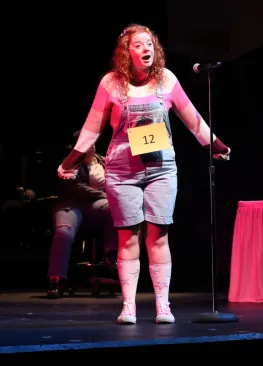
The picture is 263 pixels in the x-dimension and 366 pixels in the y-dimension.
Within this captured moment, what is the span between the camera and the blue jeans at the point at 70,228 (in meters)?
5.21

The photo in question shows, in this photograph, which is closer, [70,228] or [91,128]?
[91,128]

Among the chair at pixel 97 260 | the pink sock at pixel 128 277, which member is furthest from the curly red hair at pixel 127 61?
the chair at pixel 97 260

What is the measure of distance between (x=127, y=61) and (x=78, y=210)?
7.19 ft

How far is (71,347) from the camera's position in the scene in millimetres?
2420

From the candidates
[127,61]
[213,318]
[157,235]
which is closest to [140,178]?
[157,235]

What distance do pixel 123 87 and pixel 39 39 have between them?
4989 mm

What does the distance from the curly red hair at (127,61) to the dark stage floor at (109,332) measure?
1.09m

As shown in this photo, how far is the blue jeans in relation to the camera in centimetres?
521

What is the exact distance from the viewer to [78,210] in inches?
211

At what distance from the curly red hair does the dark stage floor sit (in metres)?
1.09

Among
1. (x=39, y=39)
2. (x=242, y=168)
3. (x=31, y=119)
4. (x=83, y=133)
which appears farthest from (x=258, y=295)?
(x=31, y=119)

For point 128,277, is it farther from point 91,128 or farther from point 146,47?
point 146,47

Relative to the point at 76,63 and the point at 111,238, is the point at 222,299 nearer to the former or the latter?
the point at 111,238

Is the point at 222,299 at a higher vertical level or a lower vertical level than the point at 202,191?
lower
